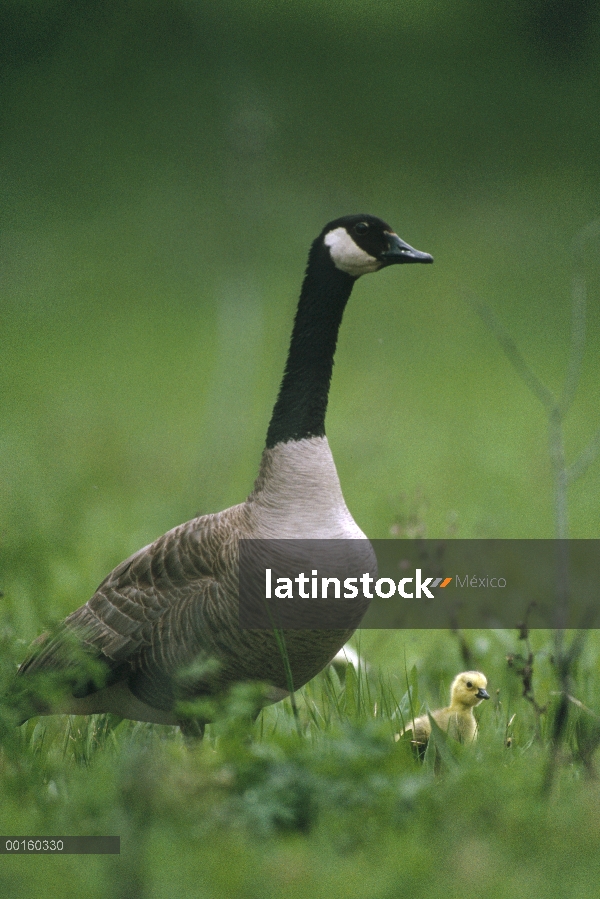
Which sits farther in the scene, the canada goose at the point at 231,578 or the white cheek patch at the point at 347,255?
Result: the white cheek patch at the point at 347,255

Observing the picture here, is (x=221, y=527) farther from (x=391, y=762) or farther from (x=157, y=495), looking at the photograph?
(x=157, y=495)

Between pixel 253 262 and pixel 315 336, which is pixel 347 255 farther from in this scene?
pixel 253 262

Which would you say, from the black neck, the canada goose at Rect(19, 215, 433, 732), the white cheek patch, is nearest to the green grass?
the canada goose at Rect(19, 215, 433, 732)

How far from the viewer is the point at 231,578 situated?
101 inches

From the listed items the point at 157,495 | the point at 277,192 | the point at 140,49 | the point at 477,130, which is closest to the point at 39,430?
the point at 157,495

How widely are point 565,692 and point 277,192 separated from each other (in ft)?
28.8

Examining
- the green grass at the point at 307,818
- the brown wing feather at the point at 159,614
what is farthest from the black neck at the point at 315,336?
the green grass at the point at 307,818

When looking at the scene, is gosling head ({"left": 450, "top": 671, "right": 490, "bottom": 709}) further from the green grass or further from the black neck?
the black neck

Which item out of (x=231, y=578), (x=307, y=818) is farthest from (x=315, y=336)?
(x=307, y=818)

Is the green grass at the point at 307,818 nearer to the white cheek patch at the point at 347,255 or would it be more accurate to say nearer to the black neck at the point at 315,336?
the black neck at the point at 315,336

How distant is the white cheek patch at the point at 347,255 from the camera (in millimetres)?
2834

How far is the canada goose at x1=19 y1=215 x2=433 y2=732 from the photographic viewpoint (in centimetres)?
258

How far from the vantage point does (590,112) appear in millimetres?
13516

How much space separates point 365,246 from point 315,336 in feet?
0.91
